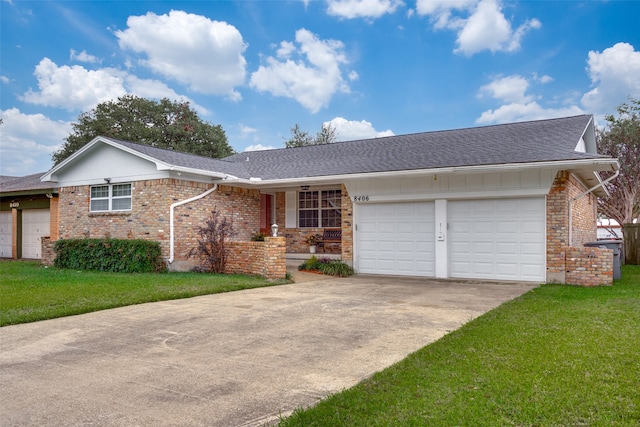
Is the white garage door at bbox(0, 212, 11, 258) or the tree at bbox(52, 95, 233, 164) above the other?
the tree at bbox(52, 95, 233, 164)

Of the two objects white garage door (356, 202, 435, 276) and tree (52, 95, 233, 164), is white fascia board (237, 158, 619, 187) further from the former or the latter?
tree (52, 95, 233, 164)

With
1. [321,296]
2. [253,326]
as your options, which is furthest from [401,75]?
[253,326]

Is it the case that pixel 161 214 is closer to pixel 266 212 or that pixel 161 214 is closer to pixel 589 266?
pixel 266 212

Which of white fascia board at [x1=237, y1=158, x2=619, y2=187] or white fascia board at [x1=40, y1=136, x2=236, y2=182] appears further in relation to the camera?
white fascia board at [x1=40, y1=136, x2=236, y2=182]

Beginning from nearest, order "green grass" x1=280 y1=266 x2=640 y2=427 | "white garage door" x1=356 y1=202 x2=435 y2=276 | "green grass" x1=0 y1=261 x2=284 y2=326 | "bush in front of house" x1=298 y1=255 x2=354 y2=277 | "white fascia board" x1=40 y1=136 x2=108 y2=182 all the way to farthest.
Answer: "green grass" x1=280 y1=266 x2=640 y2=427
"green grass" x1=0 y1=261 x2=284 y2=326
"white garage door" x1=356 y1=202 x2=435 y2=276
"bush in front of house" x1=298 y1=255 x2=354 y2=277
"white fascia board" x1=40 y1=136 x2=108 y2=182

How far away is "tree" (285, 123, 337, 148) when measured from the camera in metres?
40.2

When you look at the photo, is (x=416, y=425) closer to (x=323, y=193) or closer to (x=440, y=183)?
(x=440, y=183)

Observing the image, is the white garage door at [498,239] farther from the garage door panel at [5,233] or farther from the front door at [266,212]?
the garage door panel at [5,233]

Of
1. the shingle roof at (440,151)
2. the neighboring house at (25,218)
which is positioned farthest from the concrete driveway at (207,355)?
the neighboring house at (25,218)

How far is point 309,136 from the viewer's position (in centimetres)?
4059

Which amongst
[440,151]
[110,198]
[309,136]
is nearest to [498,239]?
[440,151]

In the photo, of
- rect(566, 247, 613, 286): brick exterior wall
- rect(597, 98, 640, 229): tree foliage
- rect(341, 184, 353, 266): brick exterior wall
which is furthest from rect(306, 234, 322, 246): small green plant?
rect(597, 98, 640, 229): tree foliage

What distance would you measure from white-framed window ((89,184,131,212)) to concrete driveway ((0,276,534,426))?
6894 mm

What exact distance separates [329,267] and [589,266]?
664 centimetres
